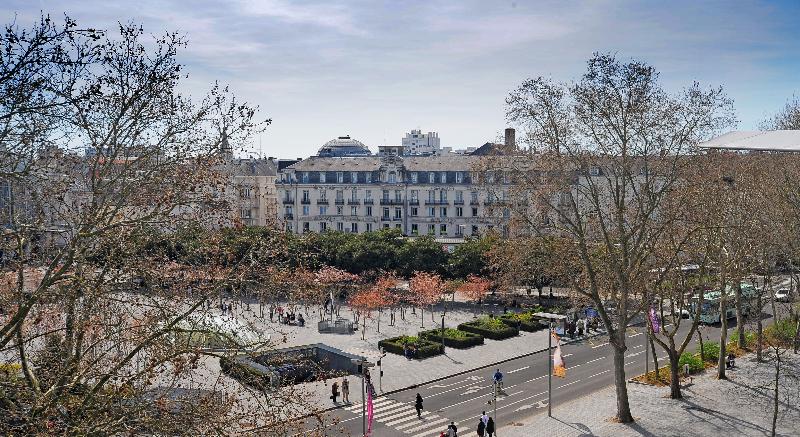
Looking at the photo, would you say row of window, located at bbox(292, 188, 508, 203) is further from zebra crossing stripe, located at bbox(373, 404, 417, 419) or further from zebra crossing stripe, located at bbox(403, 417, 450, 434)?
zebra crossing stripe, located at bbox(403, 417, 450, 434)

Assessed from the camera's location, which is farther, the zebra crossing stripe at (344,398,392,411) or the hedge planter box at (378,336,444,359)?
the hedge planter box at (378,336,444,359)

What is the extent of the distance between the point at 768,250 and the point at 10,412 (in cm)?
3581

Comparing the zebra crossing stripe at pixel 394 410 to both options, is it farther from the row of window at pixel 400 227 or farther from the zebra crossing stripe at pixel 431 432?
the row of window at pixel 400 227

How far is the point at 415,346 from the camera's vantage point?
46.1 meters

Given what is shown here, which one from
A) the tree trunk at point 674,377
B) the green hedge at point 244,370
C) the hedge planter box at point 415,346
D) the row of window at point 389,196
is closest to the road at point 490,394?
the hedge planter box at point 415,346

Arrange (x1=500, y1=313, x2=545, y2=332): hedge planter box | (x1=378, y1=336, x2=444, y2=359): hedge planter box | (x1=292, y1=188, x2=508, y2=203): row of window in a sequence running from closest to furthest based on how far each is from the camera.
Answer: (x1=378, y1=336, x2=444, y2=359): hedge planter box → (x1=500, y1=313, x2=545, y2=332): hedge planter box → (x1=292, y1=188, x2=508, y2=203): row of window

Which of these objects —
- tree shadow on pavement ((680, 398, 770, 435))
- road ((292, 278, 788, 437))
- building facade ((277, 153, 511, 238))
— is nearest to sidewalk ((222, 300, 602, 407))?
road ((292, 278, 788, 437))

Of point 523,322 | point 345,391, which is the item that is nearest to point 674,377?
point 345,391

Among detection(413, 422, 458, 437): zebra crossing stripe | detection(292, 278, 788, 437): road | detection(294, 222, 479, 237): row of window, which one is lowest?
detection(292, 278, 788, 437): road

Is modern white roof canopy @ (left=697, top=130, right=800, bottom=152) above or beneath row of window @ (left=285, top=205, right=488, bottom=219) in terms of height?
above

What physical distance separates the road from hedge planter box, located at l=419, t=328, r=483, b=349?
4.06 meters

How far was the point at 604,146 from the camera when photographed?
3011cm

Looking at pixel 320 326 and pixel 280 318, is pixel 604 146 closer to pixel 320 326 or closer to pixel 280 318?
pixel 320 326

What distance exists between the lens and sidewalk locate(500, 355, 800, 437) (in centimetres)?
3044
